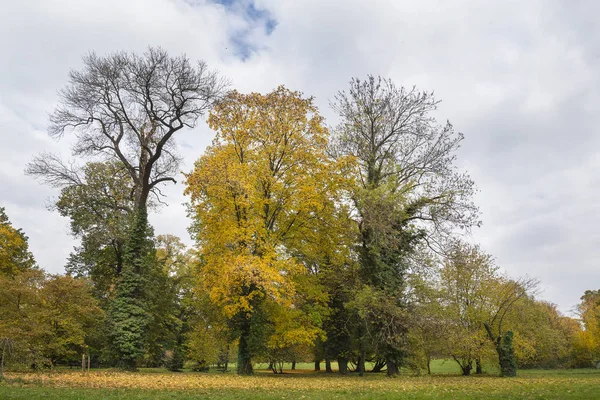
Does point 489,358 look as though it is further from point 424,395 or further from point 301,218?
point 424,395

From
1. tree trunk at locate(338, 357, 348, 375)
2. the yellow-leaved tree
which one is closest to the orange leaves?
the yellow-leaved tree

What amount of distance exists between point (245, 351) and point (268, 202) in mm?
8622

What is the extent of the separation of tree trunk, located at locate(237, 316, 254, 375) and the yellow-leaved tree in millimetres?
56

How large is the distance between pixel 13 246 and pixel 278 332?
900 inches

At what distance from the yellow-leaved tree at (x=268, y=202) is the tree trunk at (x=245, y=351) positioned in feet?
0.19

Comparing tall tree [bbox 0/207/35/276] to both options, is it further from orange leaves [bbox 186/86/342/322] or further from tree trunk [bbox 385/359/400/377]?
tree trunk [bbox 385/359/400/377]

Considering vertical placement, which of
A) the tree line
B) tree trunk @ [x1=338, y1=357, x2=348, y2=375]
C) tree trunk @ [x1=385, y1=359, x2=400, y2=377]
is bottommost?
tree trunk @ [x1=338, y1=357, x2=348, y2=375]

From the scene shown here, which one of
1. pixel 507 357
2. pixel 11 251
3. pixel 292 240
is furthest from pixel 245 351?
pixel 11 251

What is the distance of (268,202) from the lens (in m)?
21.7

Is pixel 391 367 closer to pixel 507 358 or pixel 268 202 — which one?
pixel 507 358

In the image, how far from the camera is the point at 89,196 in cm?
3312

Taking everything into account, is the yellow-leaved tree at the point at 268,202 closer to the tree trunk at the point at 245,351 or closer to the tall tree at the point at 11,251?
the tree trunk at the point at 245,351

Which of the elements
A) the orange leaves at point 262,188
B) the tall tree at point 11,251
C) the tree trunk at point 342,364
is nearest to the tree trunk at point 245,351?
the orange leaves at point 262,188

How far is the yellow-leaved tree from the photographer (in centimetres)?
2072
